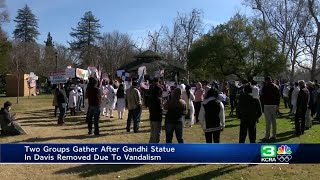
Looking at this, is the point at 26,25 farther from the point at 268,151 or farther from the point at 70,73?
the point at 268,151

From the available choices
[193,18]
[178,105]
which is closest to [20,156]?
[178,105]

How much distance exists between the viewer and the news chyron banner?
800 cm

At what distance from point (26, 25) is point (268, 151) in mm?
100552

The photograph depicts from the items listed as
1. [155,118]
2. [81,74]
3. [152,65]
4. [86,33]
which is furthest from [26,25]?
[155,118]

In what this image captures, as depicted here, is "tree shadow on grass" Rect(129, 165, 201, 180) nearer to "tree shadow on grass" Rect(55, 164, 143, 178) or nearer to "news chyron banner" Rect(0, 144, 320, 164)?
"tree shadow on grass" Rect(55, 164, 143, 178)

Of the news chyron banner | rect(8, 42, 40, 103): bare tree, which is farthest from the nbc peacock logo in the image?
rect(8, 42, 40, 103): bare tree

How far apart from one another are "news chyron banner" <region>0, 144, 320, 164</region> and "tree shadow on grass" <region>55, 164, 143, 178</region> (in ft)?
5.30

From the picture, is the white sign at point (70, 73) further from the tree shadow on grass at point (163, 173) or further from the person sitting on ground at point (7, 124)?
the tree shadow on grass at point (163, 173)

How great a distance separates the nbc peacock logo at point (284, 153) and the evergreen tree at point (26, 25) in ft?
323

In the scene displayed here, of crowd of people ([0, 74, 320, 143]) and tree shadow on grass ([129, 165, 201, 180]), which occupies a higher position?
crowd of people ([0, 74, 320, 143])

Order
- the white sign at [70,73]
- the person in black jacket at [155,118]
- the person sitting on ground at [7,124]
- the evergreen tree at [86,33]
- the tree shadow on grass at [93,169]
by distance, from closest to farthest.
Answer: the tree shadow on grass at [93,169]
the person in black jacket at [155,118]
the person sitting on ground at [7,124]
the white sign at [70,73]
the evergreen tree at [86,33]

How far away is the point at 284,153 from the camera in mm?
8141

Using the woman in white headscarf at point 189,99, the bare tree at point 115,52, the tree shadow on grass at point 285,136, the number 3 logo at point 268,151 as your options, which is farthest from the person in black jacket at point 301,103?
the bare tree at point 115,52

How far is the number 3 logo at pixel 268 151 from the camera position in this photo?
26.5 ft
